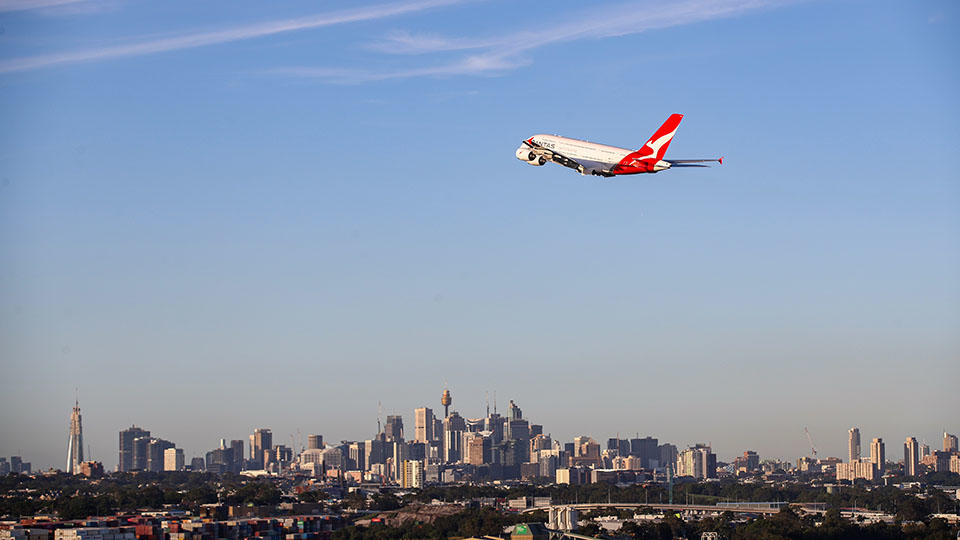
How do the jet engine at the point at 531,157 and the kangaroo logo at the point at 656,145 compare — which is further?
the jet engine at the point at 531,157

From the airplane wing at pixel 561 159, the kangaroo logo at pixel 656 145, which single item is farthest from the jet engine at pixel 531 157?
the kangaroo logo at pixel 656 145

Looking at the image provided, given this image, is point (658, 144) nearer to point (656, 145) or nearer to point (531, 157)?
point (656, 145)

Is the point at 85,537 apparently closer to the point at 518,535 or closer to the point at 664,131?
the point at 518,535

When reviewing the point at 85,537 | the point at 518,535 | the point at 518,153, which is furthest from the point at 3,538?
the point at 518,153

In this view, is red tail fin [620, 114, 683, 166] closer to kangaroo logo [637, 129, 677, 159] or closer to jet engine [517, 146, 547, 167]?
kangaroo logo [637, 129, 677, 159]

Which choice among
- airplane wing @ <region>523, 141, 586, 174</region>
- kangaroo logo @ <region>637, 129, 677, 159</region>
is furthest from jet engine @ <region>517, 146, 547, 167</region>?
kangaroo logo @ <region>637, 129, 677, 159</region>

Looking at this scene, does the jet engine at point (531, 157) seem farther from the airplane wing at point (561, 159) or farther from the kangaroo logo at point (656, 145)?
the kangaroo logo at point (656, 145)

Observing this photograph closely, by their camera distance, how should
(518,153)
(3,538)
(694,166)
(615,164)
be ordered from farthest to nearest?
(3,538) → (518,153) → (615,164) → (694,166)

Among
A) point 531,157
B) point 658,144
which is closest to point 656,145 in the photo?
point 658,144
